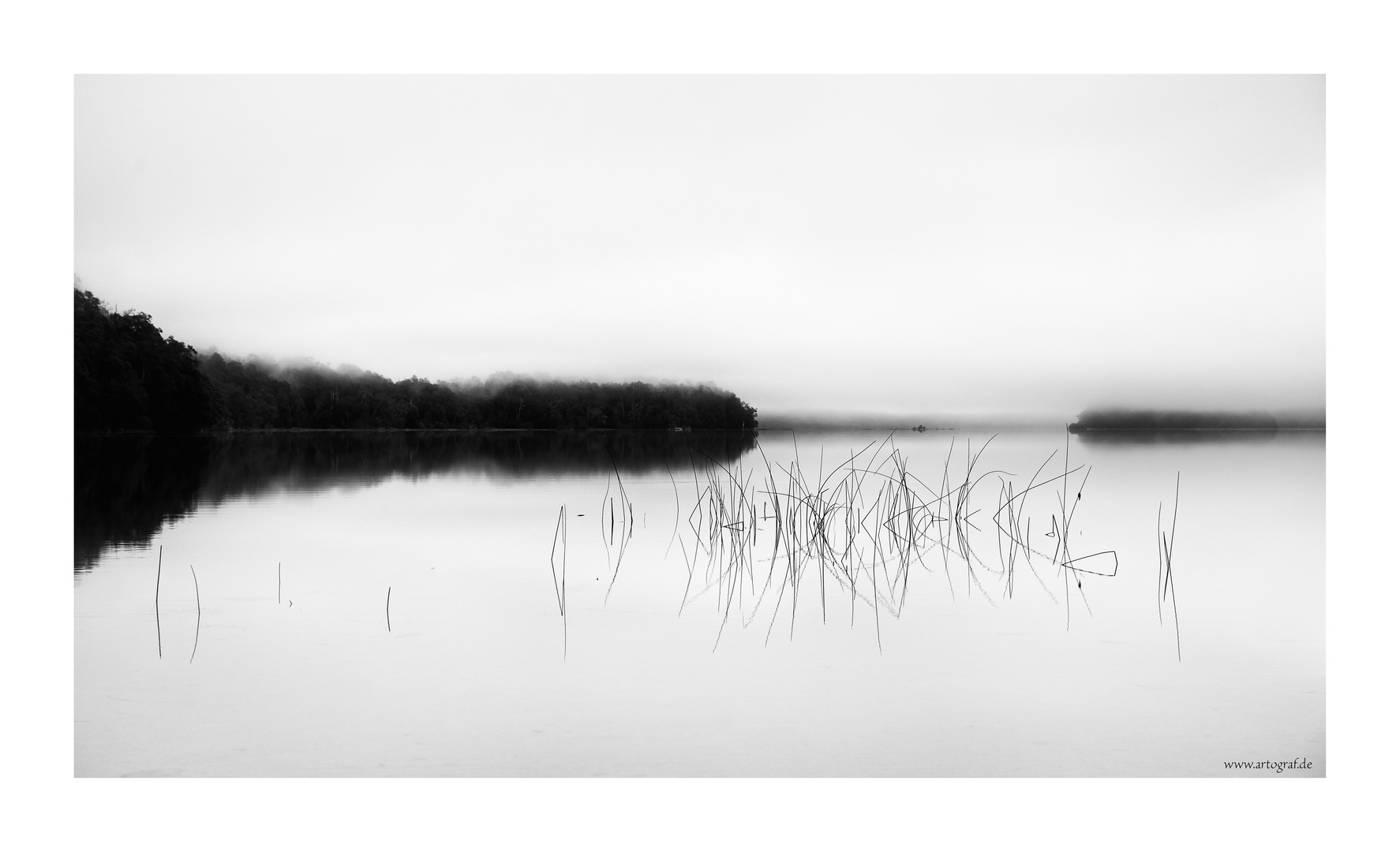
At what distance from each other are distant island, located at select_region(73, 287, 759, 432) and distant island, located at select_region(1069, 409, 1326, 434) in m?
3.75

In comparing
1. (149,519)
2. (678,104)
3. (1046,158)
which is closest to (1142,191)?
(1046,158)

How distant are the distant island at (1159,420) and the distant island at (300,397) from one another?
3.75 m

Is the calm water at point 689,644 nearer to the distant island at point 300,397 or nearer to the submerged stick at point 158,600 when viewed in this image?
the submerged stick at point 158,600

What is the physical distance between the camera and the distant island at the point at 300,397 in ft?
23.6

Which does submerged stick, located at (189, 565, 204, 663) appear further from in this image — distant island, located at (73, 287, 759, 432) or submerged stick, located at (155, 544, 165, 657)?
distant island, located at (73, 287, 759, 432)

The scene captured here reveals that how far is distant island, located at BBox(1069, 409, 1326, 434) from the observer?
7617mm

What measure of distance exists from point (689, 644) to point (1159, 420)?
6818 mm

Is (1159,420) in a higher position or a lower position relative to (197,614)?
higher

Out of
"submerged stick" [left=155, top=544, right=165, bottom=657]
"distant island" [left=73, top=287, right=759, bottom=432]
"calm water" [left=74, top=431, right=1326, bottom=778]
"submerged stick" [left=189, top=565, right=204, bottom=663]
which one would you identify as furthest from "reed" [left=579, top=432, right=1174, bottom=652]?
"distant island" [left=73, top=287, right=759, bottom=432]

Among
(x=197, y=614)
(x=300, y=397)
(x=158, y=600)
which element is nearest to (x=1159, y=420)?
(x=197, y=614)

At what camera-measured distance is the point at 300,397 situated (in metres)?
17.5

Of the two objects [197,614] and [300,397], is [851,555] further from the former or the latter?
[300,397]

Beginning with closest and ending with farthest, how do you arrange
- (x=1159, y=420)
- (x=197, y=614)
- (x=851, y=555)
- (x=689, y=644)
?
(x=689, y=644) → (x=197, y=614) → (x=851, y=555) → (x=1159, y=420)
